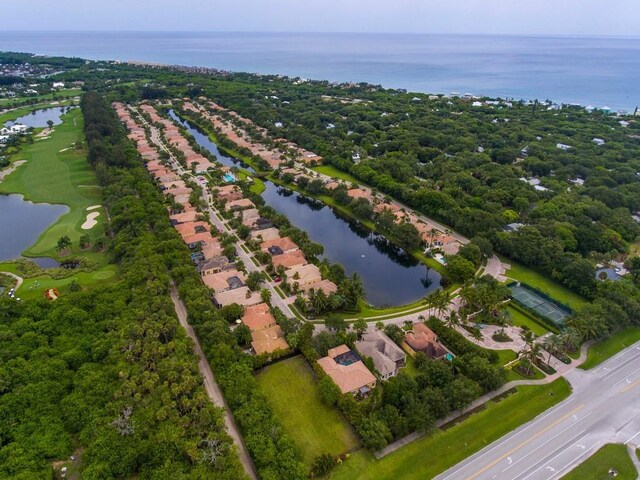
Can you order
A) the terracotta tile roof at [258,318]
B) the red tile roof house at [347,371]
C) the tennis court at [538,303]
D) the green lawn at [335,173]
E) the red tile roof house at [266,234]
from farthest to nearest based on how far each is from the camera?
the green lawn at [335,173]
the red tile roof house at [266,234]
the tennis court at [538,303]
the terracotta tile roof at [258,318]
the red tile roof house at [347,371]

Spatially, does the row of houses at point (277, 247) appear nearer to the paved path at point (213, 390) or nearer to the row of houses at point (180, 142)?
the paved path at point (213, 390)

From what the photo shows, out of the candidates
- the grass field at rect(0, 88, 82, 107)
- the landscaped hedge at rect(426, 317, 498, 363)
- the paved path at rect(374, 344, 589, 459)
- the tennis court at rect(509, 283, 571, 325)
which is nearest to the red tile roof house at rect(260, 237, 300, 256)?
the landscaped hedge at rect(426, 317, 498, 363)

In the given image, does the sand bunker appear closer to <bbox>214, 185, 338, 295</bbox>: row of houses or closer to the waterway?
<bbox>214, 185, 338, 295</bbox>: row of houses

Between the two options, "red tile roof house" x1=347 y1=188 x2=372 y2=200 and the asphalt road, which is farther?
"red tile roof house" x1=347 y1=188 x2=372 y2=200

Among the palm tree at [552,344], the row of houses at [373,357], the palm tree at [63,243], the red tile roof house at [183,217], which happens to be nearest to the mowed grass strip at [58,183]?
the palm tree at [63,243]

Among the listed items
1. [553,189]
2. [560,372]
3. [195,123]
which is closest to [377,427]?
[560,372]

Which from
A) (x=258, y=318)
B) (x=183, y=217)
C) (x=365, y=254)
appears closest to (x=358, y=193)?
(x=365, y=254)
